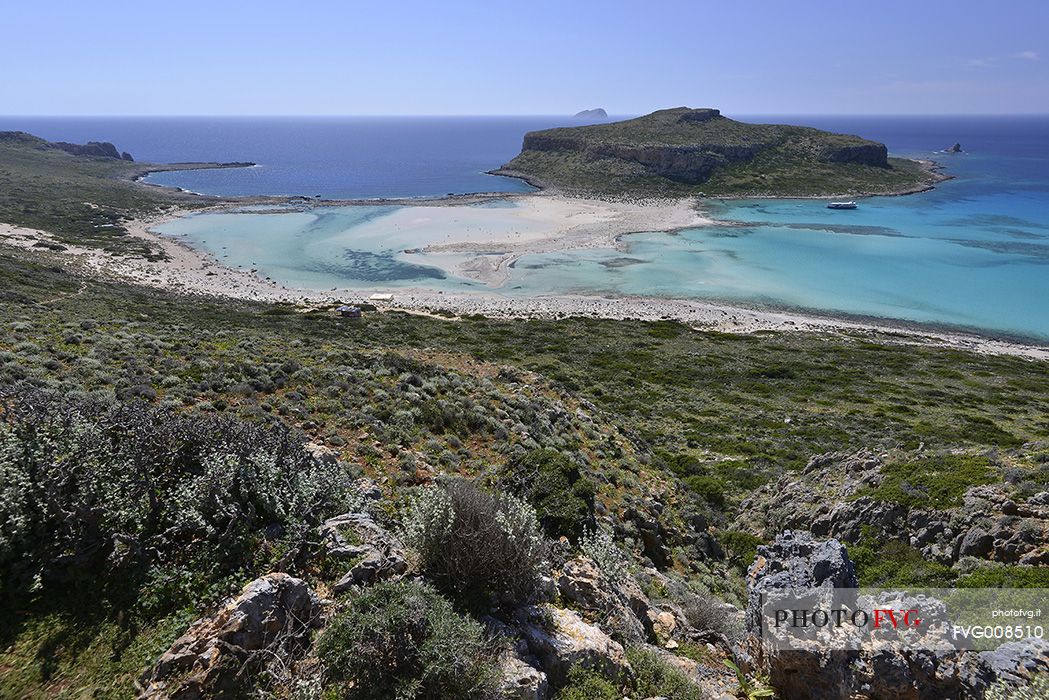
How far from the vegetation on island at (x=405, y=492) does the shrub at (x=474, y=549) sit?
29 millimetres

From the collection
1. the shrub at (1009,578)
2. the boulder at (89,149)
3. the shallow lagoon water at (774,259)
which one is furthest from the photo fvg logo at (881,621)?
the boulder at (89,149)

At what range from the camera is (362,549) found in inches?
259

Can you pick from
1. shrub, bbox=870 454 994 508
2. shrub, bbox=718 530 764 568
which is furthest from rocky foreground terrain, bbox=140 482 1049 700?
shrub, bbox=870 454 994 508

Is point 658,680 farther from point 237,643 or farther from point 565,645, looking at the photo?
point 237,643

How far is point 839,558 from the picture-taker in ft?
26.2

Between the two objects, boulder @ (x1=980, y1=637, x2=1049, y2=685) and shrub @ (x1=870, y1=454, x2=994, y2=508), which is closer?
boulder @ (x1=980, y1=637, x2=1049, y2=685)

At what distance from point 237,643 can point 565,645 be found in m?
3.40

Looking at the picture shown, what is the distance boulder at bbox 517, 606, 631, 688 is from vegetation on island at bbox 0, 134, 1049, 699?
5 centimetres

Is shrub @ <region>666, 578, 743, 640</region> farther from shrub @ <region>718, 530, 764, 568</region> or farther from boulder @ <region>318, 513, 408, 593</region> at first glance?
boulder @ <region>318, 513, 408, 593</region>

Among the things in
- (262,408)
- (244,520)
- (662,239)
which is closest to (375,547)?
(244,520)

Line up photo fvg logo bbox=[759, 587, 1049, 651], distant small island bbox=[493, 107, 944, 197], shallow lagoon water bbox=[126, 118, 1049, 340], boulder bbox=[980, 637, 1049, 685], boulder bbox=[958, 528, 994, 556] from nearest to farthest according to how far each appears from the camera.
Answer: boulder bbox=[980, 637, 1049, 685]
photo fvg logo bbox=[759, 587, 1049, 651]
boulder bbox=[958, 528, 994, 556]
shallow lagoon water bbox=[126, 118, 1049, 340]
distant small island bbox=[493, 107, 944, 197]

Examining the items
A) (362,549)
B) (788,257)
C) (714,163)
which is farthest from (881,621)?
Result: (714,163)

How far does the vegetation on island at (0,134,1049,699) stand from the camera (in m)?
5.40

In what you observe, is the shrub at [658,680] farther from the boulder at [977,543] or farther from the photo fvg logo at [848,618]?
the boulder at [977,543]
